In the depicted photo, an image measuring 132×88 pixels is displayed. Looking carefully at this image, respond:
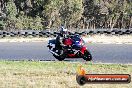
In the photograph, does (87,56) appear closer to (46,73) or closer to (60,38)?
(60,38)

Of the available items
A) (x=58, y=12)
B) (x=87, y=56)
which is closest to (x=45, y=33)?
(x=87, y=56)

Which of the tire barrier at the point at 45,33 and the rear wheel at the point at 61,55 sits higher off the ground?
the rear wheel at the point at 61,55

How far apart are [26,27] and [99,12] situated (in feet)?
73.8

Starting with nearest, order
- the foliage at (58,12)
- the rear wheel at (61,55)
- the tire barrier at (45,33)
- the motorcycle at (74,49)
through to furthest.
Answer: the motorcycle at (74,49), the rear wheel at (61,55), the tire barrier at (45,33), the foliage at (58,12)

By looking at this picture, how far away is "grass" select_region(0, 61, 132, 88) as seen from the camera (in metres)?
12.4

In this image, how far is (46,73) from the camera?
15.1 m

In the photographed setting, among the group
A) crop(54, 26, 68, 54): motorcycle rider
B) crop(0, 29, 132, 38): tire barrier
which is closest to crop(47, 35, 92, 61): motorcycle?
crop(54, 26, 68, 54): motorcycle rider

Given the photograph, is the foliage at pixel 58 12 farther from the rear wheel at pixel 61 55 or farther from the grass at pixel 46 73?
the grass at pixel 46 73

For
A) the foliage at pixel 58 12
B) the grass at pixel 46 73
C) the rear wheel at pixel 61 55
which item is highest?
the grass at pixel 46 73

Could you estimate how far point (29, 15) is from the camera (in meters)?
76.8

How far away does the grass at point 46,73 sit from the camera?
40.6 feet

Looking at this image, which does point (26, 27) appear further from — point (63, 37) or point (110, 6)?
point (63, 37)

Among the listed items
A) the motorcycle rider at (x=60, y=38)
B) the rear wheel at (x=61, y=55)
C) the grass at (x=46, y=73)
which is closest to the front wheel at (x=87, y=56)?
the rear wheel at (x=61, y=55)

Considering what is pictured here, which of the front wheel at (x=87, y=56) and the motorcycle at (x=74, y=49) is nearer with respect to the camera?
the front wheel at (x=87, y=56)
